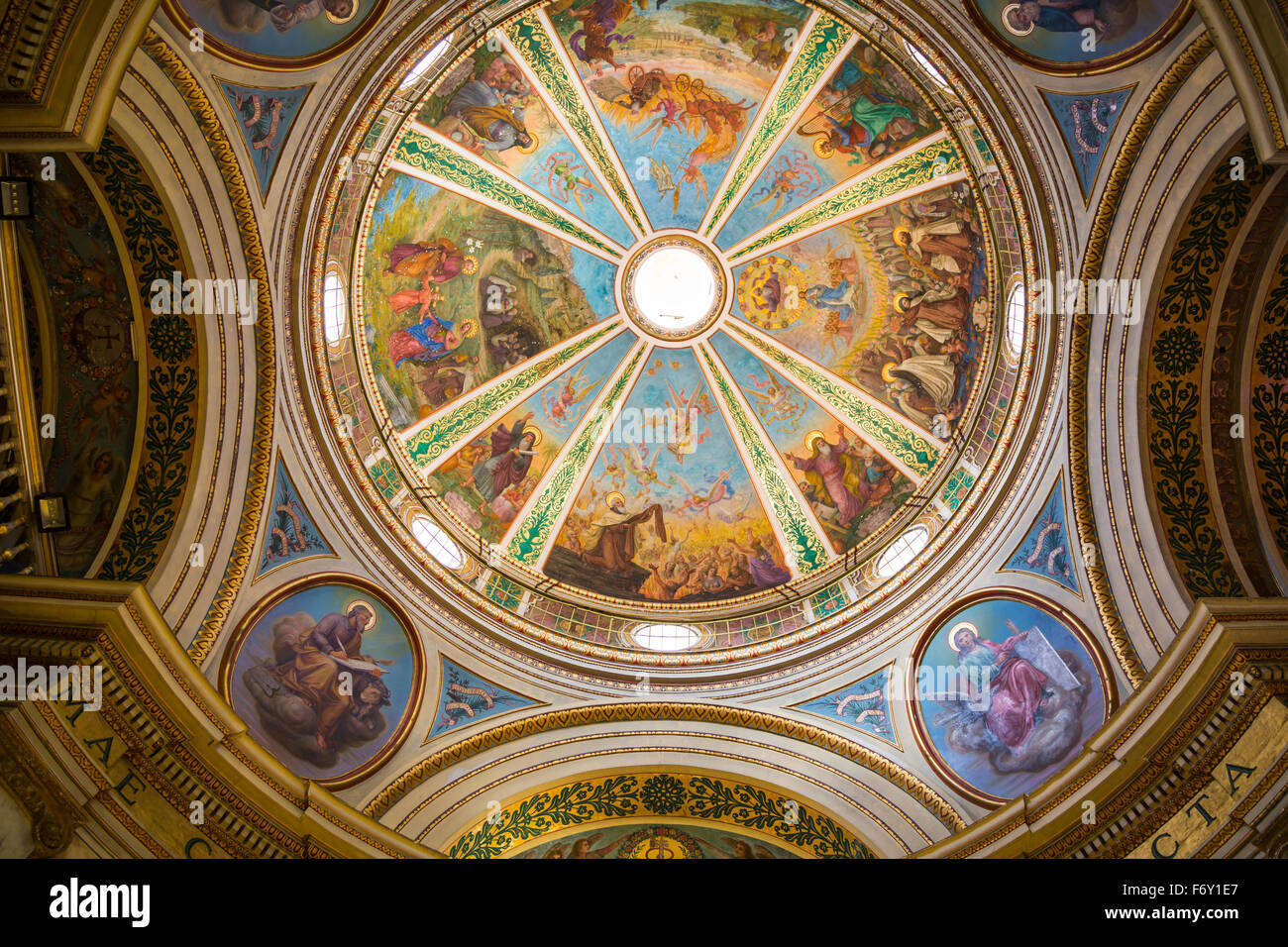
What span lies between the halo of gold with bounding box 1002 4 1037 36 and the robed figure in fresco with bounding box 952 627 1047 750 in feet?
24.6

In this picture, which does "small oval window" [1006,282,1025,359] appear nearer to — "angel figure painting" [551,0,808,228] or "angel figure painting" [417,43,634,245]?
"angel figure painting" [551,0,808,228]

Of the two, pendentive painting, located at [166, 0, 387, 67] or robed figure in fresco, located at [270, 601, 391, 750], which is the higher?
pendentive painting, located at [166, 0, 387, 67]

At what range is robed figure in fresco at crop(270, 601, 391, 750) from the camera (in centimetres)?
1533

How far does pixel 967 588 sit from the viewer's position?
645 inches

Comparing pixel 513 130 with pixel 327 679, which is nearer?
pixel 327 679

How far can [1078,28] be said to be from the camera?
1312 centimetres

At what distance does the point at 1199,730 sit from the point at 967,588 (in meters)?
4.99

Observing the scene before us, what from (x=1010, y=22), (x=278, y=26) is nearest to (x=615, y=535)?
(x=278, y=26)

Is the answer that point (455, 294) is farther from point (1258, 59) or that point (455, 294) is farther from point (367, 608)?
point (1258, 59)

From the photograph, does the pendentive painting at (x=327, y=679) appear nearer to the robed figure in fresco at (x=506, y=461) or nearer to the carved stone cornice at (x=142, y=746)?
the carved stone cornice at (x=142, y=746)

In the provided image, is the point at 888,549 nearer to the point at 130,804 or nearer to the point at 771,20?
the point at 771,20

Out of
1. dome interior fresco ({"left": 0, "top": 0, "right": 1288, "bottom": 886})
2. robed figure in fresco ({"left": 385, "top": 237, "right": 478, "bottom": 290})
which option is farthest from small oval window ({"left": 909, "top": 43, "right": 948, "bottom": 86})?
robed figure in fresco ({"left": 385, "top": 237, "right": 478, "bottom": 290})

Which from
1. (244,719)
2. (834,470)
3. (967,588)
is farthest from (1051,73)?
(244,719)

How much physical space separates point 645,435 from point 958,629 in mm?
7366
